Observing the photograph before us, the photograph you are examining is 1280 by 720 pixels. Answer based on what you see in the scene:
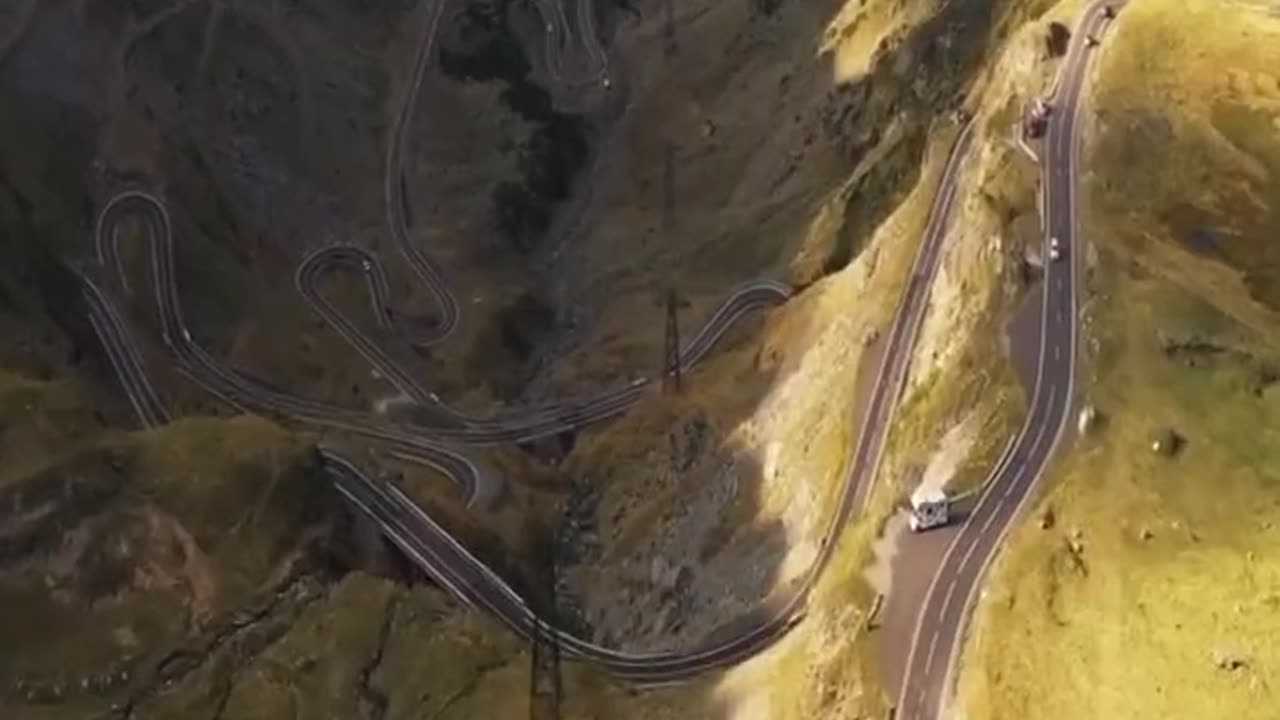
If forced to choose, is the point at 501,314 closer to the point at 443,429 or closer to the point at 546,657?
the point at 443,429

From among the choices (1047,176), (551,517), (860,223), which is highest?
(1047,176)

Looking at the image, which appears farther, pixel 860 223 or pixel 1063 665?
pixel 860 223

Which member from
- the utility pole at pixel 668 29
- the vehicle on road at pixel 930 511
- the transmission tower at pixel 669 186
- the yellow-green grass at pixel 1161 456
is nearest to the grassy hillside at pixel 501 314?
the transmission tower at pixel 669 186

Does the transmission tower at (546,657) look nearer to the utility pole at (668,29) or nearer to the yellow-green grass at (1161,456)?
the yellow-green grass at (1161,456)

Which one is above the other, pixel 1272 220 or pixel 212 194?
pixel 212 194

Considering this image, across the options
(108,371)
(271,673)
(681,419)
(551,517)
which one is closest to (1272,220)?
(681,419)

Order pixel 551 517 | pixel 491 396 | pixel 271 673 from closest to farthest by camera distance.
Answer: pixel 271 673 → pixel 551 517 → pixel 491 396

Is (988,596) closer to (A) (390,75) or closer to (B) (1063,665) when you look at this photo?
(B) (1063,665)
